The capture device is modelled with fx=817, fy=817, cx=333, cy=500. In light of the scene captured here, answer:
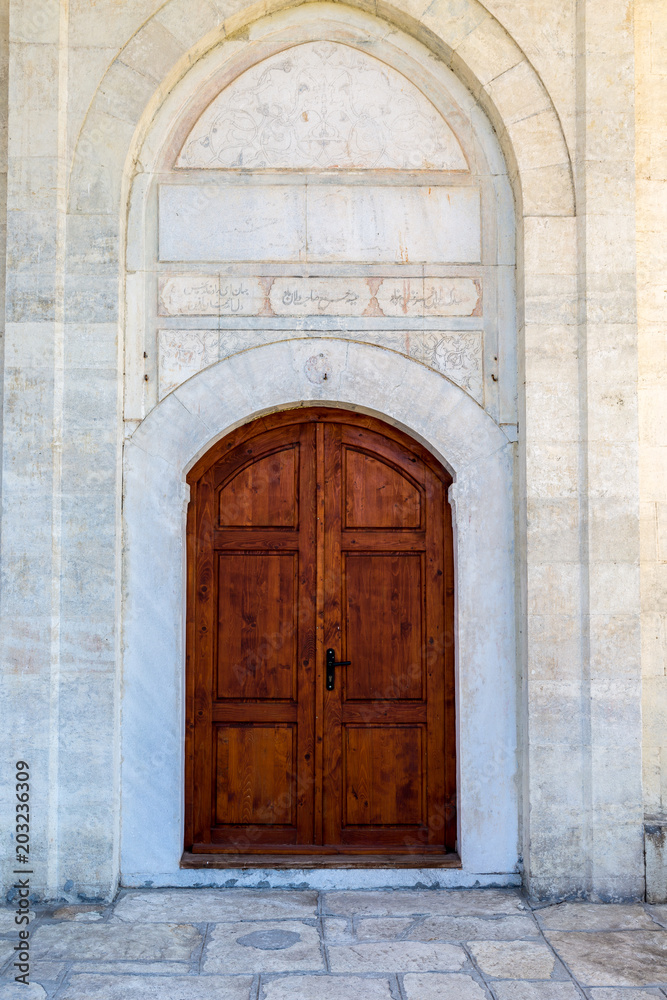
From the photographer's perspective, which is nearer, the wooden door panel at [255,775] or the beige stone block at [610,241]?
the beige stone block at [610,241]

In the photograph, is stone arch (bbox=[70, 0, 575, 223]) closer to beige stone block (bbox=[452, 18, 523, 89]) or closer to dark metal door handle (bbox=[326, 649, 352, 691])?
beige stone block (bbox=[452, 18, 523, 89])

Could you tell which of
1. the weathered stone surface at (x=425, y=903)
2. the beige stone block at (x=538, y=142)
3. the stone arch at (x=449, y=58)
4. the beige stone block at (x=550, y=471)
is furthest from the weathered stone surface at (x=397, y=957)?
the beige stone block at (x=538, y=142)

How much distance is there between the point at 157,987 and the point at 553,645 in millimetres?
2546

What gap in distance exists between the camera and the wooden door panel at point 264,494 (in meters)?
4.82

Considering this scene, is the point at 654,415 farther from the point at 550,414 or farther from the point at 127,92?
the point at 127,92

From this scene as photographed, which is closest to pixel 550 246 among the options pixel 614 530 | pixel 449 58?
pixel 449 58

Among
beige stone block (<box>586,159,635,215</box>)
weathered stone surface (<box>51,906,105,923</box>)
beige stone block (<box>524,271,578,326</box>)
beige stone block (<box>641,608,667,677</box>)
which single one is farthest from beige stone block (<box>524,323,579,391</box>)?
weathered stone surface (<box>51,906,105,923</box>)

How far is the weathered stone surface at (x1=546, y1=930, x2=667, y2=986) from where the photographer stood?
3547 millimetres

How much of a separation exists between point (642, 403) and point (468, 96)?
2071 mm

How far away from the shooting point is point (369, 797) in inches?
187

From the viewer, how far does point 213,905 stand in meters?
4.29

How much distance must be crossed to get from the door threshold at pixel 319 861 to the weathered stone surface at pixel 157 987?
1.00 m

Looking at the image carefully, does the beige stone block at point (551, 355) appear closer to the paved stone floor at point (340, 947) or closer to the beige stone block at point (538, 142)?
the beige stone block at point (538, 142)

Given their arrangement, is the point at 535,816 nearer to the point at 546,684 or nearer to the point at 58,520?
the point at 546,684
